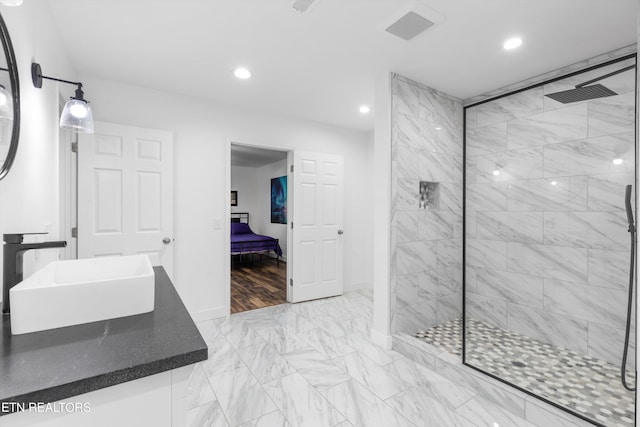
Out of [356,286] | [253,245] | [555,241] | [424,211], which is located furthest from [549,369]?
[253,245]

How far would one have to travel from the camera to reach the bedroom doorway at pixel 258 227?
4.57 metres

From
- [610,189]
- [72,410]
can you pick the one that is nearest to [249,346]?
[72,410]

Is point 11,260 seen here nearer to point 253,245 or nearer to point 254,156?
point 253,245

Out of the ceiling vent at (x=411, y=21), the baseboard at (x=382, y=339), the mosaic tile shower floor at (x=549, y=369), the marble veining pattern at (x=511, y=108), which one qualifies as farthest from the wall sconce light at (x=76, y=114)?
the marble veining pattern at (x=511, y=108)

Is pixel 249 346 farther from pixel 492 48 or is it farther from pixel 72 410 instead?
pixel 492 48

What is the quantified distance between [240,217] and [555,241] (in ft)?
22.7

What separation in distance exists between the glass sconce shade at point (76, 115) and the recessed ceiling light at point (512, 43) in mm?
2816

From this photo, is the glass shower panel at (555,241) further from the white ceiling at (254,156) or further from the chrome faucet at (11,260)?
the white ceiling at (254,156)

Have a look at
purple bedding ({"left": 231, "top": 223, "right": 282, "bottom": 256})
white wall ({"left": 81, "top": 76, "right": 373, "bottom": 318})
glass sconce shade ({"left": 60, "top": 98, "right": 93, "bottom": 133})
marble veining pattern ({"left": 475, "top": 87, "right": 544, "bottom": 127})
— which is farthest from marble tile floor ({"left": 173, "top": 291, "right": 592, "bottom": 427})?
purple bedding ({"left": 231, "top": 223, "right": 282, "bottom": 256})

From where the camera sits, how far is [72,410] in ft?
2.19

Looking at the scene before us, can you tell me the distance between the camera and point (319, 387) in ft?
6.93

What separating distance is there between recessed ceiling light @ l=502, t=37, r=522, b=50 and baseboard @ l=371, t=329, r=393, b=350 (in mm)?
2505

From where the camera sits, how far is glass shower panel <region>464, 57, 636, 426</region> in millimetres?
2203

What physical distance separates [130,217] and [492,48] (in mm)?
3431
